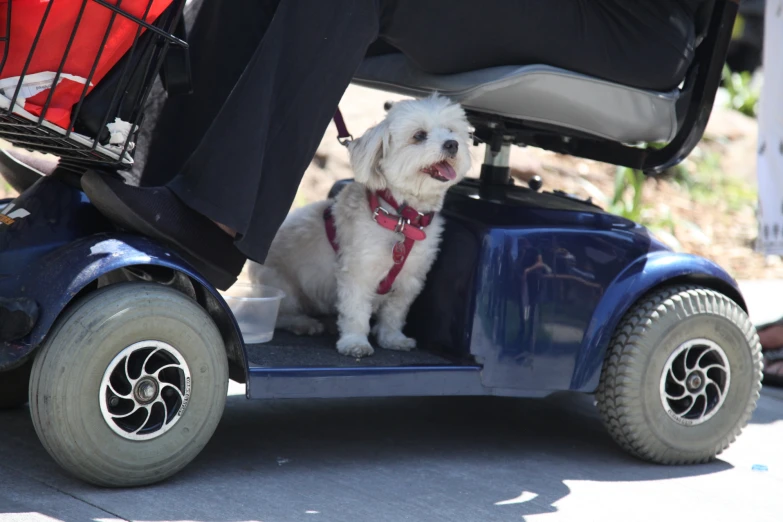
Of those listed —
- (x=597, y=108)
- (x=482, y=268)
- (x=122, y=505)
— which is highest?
(x=597, y=108)

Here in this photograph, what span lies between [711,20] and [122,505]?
2.32 meters

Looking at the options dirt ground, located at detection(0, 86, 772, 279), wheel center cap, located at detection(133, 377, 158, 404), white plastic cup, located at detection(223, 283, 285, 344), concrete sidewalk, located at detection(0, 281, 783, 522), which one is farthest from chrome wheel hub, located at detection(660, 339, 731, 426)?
dirt ground, located at detection(0, 86, 772, 279)

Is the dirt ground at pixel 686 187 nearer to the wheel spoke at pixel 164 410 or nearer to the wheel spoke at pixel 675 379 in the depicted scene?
the wheel spoke at pixel 675 379

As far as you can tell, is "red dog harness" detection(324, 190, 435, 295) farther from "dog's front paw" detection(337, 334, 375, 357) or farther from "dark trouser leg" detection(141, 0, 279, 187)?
"dark trouser leg" detection(141, 0, 279, 187)

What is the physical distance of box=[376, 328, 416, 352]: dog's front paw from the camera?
3.07 m

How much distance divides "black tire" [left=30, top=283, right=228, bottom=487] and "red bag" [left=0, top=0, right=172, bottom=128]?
1.55 feet

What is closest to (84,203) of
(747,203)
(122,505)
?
(122,505)

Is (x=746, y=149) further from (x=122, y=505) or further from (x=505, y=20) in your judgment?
(x=122, y=505)

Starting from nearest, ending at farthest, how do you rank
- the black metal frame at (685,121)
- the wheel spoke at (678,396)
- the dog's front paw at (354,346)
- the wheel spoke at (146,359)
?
the wheel spoke at (146,359) → the dog's front paw at (354,346) → the wheel spoke at (678,396) → the black metal frame at (685,121)

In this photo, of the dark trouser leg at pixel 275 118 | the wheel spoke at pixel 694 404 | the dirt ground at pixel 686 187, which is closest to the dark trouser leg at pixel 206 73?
the dark trouser leg at pixel 275 118

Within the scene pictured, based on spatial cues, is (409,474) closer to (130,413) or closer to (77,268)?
(130,413)

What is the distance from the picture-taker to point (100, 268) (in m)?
2.35

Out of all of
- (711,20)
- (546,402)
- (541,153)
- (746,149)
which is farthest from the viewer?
(746,149)

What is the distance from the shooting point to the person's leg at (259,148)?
247 cm
